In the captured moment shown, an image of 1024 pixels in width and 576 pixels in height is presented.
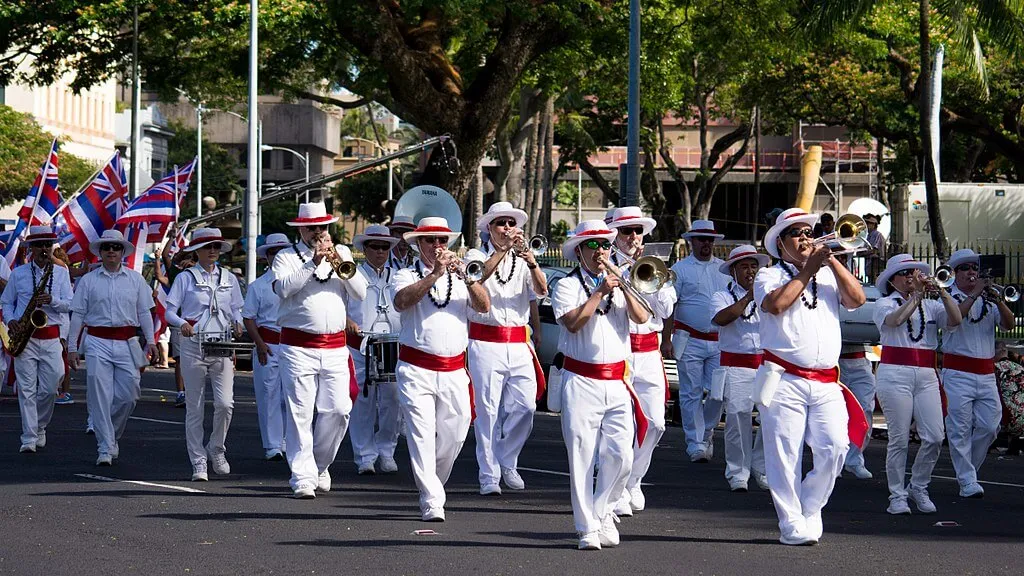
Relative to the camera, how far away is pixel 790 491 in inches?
390

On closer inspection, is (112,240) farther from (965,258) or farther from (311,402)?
(965,258)

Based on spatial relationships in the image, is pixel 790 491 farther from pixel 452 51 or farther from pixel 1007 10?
pixel 452 51

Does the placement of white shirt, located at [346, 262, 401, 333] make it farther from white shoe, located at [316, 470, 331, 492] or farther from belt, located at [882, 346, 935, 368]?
belt, located at [882, 346, 935, 368]

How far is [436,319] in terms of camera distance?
1102 cm

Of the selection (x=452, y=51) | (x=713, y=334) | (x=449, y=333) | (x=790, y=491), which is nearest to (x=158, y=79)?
(x=452, y=51)

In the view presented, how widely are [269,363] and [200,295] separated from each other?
1071 mm

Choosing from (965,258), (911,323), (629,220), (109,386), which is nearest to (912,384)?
(911,323)

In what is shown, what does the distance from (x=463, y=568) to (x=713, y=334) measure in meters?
6.33

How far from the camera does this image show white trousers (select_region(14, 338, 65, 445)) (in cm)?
1493

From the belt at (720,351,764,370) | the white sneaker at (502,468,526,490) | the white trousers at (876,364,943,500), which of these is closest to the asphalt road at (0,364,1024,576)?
the white sneaker at (502,468,526,490)

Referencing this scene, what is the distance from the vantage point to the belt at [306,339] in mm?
11938

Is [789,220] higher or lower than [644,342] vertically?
higher

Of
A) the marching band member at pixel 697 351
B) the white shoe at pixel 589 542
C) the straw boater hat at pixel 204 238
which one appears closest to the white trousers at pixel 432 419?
the white shoe at pixel 589 542

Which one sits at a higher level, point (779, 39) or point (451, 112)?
point (779, 39)
